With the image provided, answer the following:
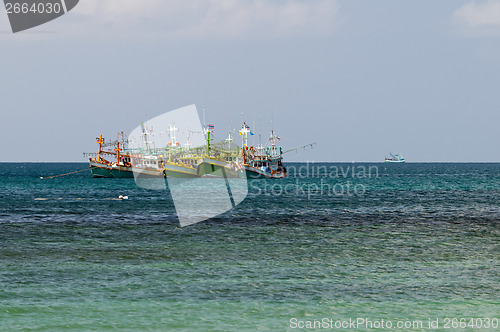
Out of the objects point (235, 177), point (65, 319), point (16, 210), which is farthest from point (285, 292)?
point (235, 177)

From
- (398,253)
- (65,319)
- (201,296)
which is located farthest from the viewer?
(398,253)

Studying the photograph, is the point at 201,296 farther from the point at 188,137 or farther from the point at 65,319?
the point at 188,137

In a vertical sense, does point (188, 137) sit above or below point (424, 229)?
above

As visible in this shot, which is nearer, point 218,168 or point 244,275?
point 244,275

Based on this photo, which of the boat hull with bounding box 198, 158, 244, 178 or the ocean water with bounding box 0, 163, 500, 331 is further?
the boat hull with bounding box 198, 158, 244, 178

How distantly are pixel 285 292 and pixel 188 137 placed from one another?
169167mm

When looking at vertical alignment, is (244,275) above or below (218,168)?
below

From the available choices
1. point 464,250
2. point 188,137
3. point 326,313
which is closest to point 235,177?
point 188,137

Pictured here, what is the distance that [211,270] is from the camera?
90.3 feet

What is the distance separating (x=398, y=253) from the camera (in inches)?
1286

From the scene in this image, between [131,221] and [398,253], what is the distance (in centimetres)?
2607

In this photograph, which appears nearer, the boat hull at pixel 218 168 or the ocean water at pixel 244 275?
the ocean water at pixel 244 275

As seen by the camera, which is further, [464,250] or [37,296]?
[464,250]

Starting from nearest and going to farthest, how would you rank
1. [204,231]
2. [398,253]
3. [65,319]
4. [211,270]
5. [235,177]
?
[65,319] → [211,270] → [398,253] → [204,231] → [235,177]
